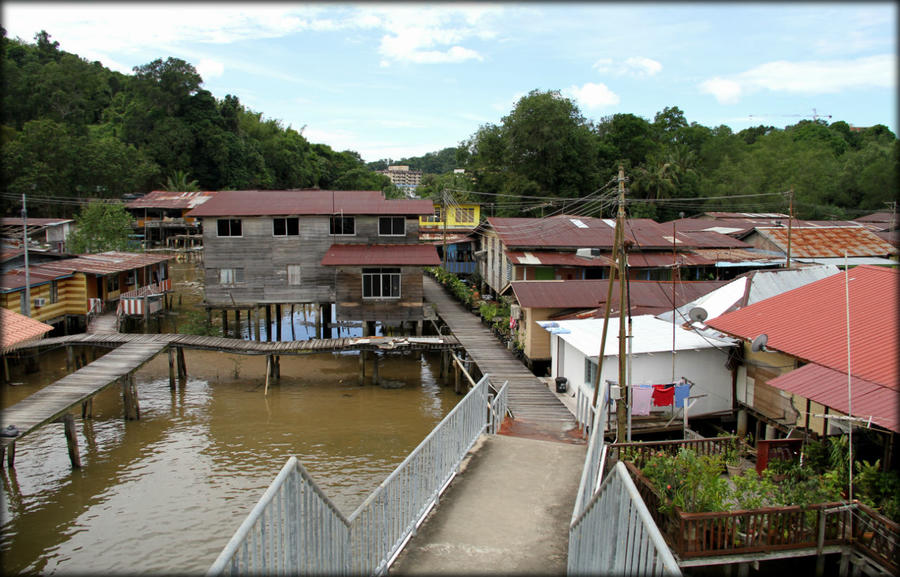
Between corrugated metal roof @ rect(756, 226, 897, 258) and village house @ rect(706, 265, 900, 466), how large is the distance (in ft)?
67.7

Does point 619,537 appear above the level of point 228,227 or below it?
below

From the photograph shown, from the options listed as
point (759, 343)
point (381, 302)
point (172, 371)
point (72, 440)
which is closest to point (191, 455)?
point (72, 440)

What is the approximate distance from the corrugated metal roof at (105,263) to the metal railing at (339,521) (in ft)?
83.9

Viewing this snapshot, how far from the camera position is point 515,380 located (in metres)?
20.9

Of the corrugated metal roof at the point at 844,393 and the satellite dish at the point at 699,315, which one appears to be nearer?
the corrugated metal roof at the point at 844,393

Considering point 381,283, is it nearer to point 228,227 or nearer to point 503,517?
point 228,227

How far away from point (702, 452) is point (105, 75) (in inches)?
3609

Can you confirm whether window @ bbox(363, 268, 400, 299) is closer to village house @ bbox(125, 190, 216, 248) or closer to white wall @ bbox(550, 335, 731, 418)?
white wall @ bbox(550, 335, 731, 418)

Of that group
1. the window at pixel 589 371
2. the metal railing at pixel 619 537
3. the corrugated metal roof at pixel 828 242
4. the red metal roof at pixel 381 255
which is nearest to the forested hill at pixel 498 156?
→ the corrugated metal roof at pixel 828 242

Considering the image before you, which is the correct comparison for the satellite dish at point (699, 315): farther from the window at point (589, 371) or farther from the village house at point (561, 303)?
the village house at point (561, 303)

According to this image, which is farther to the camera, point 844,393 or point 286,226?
point 286,226

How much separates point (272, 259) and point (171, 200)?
33835 mm

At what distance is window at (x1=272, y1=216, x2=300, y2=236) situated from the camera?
29.0 metres

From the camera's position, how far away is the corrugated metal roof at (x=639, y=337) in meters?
17.5
